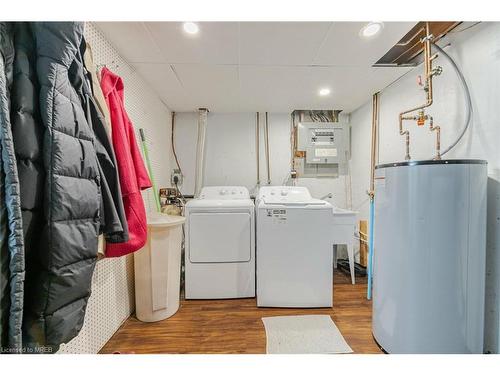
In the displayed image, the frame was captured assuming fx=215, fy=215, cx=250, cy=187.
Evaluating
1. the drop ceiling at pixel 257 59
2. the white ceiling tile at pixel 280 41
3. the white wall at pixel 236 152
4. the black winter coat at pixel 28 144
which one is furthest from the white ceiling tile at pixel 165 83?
the black winter coat at pixel 28 144

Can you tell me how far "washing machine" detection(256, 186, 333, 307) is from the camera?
6.39 ft

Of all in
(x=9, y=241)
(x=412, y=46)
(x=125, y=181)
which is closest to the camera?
(x=9, y=241)

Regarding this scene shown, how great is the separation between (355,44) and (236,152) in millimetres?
1877

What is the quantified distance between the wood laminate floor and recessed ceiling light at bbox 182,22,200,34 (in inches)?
83.6

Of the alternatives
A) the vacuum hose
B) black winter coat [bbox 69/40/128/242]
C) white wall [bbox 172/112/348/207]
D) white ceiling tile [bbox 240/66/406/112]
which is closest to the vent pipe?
white wall [bbox 172/112/348/207]

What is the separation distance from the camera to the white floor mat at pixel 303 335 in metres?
1.46

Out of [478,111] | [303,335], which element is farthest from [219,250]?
[478,111]

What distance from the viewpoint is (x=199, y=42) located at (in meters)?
1.52

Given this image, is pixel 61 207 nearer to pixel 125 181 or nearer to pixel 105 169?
pixel 105 169

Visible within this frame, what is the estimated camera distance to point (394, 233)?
52.4 inches

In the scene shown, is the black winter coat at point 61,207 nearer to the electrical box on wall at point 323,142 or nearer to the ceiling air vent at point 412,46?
the ceiling air vent at point 412,46

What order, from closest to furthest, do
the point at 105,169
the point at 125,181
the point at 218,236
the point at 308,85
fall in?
the point at 105,169 < the point at 125,181 < the point at 218,236 < the point at 308,85

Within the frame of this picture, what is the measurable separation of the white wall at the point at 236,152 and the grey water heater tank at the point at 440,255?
185 centimetres

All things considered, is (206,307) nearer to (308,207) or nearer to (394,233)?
(308,207)
